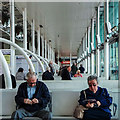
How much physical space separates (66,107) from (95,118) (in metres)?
0.83

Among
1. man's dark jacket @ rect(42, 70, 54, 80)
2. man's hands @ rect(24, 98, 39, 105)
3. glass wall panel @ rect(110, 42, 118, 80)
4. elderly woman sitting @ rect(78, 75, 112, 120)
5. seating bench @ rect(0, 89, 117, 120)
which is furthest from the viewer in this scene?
glass wall panel @ rect(110, 42, 118, 80)

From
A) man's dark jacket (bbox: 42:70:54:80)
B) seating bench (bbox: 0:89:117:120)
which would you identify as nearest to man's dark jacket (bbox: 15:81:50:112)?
seating bench (bbox: 0:89:117:120)

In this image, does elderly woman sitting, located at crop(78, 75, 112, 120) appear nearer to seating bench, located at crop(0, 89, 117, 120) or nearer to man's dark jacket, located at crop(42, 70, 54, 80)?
seating bench, located at crop(0, 89, 117, 120)

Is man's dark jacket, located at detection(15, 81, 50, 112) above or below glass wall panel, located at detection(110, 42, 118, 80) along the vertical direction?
below

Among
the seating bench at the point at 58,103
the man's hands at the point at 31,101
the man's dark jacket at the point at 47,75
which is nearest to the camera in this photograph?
the man's hands at the point at 31,101

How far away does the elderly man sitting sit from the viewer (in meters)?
4.45

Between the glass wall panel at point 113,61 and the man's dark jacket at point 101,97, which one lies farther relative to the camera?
the glass wall panel at point 113,61

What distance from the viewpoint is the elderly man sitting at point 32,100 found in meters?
4.45

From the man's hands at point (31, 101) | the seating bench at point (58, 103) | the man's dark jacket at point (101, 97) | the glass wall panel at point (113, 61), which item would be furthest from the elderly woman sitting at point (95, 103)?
the glass wall panel at point (113, 61)

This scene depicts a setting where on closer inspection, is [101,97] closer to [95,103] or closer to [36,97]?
[95,103]

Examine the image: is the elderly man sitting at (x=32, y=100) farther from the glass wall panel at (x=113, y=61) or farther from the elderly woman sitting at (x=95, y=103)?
the glass wall panel at (x=113, y=61)

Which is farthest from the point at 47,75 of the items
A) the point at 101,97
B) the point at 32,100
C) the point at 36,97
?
the point at 101,97

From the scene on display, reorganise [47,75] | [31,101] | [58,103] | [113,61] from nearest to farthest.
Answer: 1. [31,101]
2. [58,103]
3. [47,75]
4. [113,61]

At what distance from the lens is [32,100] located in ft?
14.6
